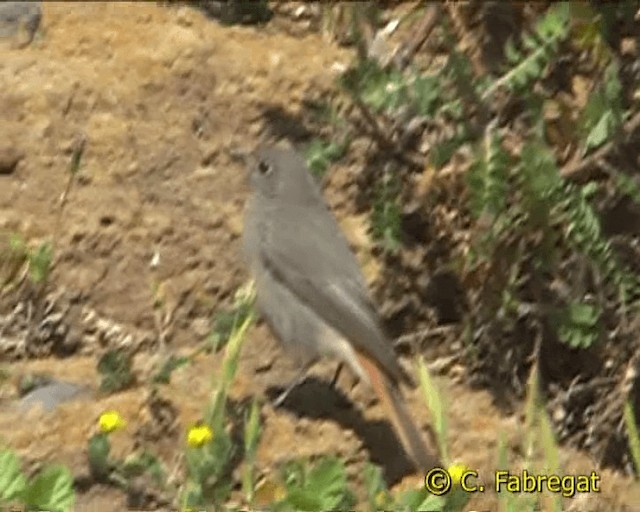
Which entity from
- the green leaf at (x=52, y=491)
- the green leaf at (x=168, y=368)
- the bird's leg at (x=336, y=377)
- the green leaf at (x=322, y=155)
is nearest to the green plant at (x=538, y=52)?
the green leaf at (x=322, y=155)

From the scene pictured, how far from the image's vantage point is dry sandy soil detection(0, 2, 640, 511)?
5953 millimetres

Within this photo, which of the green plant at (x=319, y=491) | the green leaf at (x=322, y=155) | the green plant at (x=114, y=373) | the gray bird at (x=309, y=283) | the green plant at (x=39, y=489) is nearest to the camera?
the green plant at (x=39, y=489)

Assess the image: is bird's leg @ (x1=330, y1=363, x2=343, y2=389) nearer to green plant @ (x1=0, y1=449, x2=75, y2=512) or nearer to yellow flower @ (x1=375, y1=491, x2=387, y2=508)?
A: yellow flower @ (x1=375, y1=491, x2=387, y2=508)

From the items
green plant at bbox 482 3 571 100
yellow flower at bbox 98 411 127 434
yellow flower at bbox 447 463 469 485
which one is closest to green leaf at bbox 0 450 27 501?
yellow flower at bbox 98 411 127 434

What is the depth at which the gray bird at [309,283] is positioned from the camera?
20.0ft

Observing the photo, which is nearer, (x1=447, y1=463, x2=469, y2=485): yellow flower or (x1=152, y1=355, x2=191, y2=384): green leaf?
(x1=447, y1=463, x2=469, y2=485): yellow flower

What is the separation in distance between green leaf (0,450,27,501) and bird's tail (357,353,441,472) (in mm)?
1529

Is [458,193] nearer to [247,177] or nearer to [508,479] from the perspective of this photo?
[247,177]

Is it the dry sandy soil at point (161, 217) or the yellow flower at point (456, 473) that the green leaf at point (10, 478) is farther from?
the yellow flower at point (456, 473)

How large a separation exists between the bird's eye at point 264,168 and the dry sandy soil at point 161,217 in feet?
0.60

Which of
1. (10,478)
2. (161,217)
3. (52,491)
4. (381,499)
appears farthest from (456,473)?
(161,217)

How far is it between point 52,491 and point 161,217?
1.93 metres

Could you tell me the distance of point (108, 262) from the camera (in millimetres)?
6430

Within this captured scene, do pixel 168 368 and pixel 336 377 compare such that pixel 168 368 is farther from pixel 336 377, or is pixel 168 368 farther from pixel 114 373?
pixel 336 377
